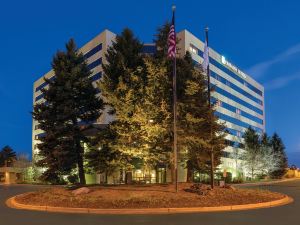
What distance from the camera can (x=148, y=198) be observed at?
20.3 meters

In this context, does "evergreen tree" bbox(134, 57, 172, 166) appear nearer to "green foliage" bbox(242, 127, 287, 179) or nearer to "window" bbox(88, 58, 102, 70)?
"green foliage" bbox(242, 127, 287, 179)

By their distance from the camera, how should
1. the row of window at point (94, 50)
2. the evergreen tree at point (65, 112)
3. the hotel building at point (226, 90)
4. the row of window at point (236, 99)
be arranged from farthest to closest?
1. the row of window at point (236, 99)
2. the row of window at point (94, 50)
3. the hotel building at point (226, 90)
4. the evergreen tree at point (65, 112)

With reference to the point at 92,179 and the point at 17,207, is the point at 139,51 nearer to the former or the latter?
the point at 17,207

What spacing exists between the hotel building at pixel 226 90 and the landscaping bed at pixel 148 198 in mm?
36377

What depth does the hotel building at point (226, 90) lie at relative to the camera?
83.3m

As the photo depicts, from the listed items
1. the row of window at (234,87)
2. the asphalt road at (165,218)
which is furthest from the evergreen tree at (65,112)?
the row of window at (234,87)

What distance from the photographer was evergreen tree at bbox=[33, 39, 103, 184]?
3719 centimetres

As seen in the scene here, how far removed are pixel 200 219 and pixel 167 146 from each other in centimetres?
1156

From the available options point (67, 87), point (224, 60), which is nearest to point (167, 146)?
point (67, 87)

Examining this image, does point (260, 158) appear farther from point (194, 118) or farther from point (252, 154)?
point (194, 118)

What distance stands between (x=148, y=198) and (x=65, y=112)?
1835 centimetres

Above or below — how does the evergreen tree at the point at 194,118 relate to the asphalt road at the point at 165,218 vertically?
above

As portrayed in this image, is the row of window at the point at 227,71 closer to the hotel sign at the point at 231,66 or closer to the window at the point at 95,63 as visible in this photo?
the hotel sign at the point at 231,66

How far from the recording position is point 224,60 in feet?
328
